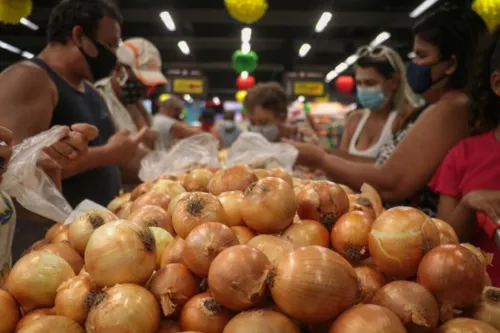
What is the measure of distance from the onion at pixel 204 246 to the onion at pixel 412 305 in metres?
0.39

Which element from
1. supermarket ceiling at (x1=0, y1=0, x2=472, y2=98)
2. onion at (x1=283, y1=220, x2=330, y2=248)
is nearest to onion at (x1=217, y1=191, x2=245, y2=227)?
onion at (x1=283, y1=220, x2=330, y2=248)

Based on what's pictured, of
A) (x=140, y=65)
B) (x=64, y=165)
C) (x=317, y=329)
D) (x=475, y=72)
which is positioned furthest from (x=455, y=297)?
(x=140, y=65)

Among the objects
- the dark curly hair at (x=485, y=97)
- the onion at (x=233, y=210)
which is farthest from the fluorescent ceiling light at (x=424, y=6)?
the onion at (x=233, y=210)

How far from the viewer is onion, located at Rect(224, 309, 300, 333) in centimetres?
93

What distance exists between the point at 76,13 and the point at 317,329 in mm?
2523

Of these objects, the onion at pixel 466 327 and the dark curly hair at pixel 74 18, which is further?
the dark curly hair at pixel 74 18

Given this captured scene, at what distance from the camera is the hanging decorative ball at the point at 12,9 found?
2542 mm

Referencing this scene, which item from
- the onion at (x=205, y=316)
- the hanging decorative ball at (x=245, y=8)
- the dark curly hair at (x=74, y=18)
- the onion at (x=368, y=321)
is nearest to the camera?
the onion at (x=368, y=321)

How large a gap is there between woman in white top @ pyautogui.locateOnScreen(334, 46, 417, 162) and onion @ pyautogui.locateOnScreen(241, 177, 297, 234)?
7.87 ft

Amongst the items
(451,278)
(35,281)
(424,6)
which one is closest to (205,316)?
(35,281)

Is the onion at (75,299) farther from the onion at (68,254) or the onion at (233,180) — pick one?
the onion at (233,180)

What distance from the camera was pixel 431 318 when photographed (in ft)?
3.28

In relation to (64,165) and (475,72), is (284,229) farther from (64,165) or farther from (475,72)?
(475,72)

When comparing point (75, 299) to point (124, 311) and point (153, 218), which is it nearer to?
point (124, 311)
